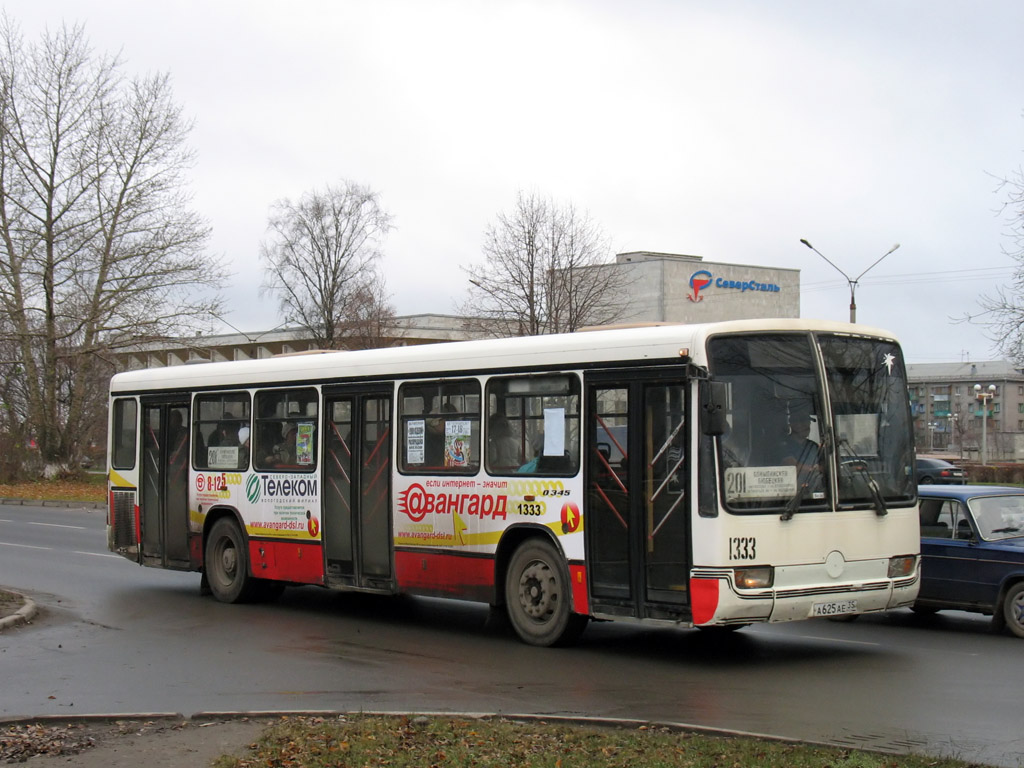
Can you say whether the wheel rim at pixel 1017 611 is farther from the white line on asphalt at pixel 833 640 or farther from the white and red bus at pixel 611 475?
the white and red bus at pixel 611 475

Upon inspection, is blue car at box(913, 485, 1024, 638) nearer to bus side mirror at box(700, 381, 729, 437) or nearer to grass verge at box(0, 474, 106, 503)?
bus side mirror at box(700, 381, 729, 437)

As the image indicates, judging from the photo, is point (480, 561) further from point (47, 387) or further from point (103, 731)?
point (47, 387)

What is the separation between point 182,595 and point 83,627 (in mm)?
3496

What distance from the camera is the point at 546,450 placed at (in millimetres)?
11867

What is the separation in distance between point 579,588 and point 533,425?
165 cm

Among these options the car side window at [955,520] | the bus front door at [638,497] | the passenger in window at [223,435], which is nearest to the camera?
the bus front door at [638,497]

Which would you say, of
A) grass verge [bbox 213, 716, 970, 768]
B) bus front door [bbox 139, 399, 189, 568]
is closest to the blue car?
grass verge [bbox 213, 716, 970, 768]

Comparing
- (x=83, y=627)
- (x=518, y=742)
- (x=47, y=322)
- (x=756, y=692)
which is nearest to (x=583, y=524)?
(x=756, y=692)

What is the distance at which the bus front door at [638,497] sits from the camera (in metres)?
10.6

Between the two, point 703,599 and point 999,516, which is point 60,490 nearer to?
point 999,516

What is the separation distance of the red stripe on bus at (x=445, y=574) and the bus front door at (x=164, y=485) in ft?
15.3

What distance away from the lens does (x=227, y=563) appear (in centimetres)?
1614

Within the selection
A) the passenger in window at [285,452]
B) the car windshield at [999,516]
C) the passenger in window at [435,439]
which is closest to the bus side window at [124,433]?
the passenger in window at [285,452]

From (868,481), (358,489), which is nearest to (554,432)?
(868,481)
